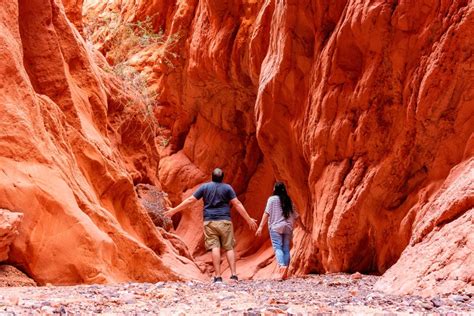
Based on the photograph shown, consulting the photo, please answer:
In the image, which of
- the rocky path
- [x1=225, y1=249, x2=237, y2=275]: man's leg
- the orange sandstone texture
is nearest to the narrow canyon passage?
the orange sandstone texture

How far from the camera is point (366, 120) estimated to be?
881 cm

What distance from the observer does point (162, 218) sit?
48.7 feet

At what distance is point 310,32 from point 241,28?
574cm

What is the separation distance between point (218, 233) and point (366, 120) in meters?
2.93

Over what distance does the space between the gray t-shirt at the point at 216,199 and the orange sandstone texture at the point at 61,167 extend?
1.13 meters

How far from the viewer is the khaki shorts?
29.4ft

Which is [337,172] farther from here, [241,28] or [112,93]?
[241,28]

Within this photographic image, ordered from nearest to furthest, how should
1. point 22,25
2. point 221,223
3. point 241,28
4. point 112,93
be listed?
point 22,25
point 221,223
point 112,93
point 241,28

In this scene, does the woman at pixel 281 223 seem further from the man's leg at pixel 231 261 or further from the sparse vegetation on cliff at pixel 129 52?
the sparse vegetation on cliff at pixel 129 52

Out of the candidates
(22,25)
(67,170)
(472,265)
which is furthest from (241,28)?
(472,265)

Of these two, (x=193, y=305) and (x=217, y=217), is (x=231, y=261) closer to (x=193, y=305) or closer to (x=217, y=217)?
(x=217, y=217)

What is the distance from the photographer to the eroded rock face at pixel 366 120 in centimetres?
668

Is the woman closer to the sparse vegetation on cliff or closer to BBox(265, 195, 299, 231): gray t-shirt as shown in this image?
BBox(265, 195, 299, 231): gray t-shirt

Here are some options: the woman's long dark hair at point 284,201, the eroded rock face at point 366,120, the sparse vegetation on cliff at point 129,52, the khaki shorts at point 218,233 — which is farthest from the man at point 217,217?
the sparse vegetation on cliff at point 129,52
